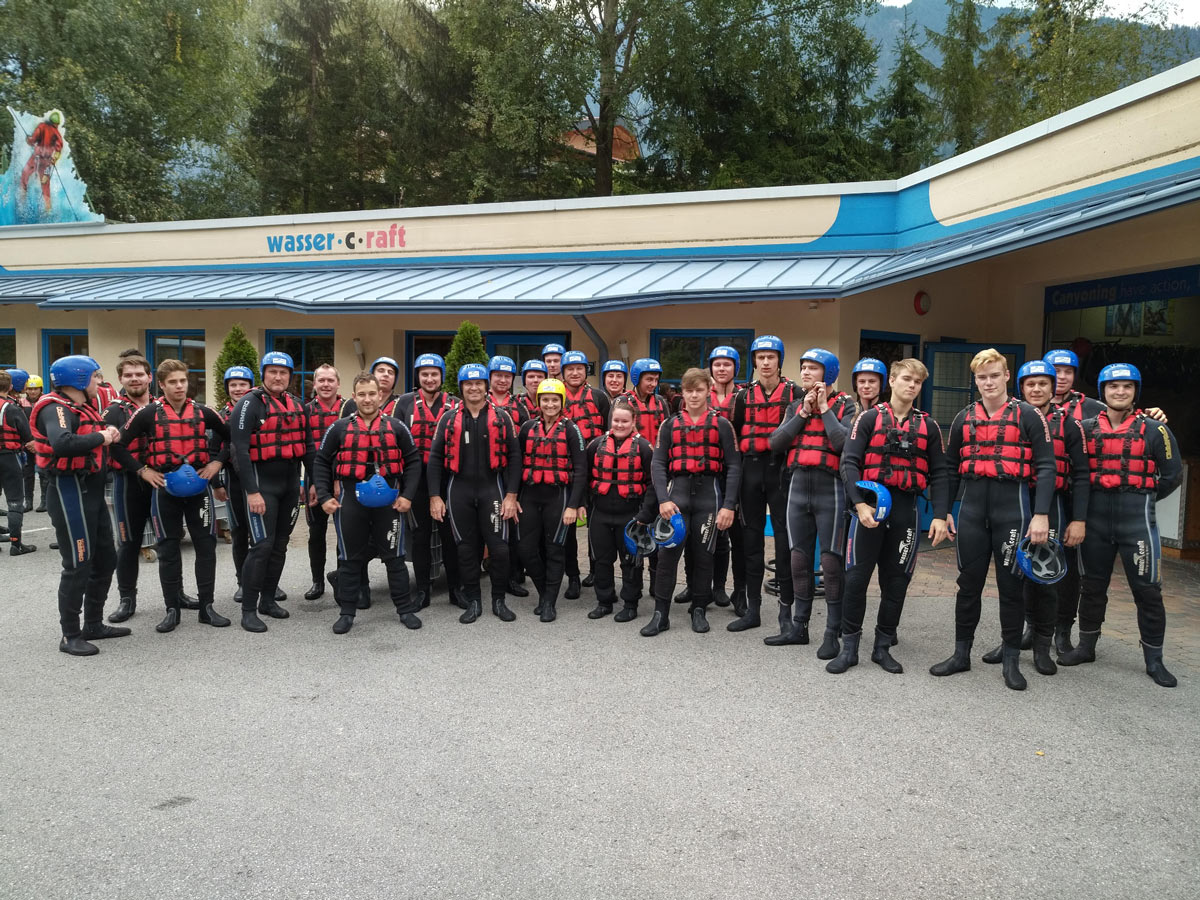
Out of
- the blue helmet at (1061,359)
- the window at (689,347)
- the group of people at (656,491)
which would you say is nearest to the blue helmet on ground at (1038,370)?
the group of people at (656,491)

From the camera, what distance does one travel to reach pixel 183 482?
19.6 ft

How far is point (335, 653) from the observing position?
18.9 ft

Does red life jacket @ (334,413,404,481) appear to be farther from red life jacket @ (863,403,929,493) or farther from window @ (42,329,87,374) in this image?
window @ (42,329,87,374)

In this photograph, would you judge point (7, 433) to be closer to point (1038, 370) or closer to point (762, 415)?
point (762, 415)

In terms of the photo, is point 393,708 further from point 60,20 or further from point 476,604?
A: point 60,20

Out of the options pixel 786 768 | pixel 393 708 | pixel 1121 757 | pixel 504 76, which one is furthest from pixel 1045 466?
pixel 504 76

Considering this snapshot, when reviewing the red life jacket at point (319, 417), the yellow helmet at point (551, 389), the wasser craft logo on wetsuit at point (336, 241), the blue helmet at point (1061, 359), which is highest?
the wasser craft logo on wetsuit at point (336, 241)

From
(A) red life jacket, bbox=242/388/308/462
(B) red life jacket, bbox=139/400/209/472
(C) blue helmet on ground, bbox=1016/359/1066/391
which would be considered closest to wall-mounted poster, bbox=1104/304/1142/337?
(C) blue helmet on ground, bbox=1016/359/1066/391

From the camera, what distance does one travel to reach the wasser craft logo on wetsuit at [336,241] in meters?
14.8

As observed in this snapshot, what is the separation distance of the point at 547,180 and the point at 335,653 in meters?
23.3

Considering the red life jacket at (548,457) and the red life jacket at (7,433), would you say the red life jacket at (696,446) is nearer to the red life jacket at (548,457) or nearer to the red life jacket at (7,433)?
the red life jacket at (548,457)

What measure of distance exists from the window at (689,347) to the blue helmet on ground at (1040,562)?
624cm

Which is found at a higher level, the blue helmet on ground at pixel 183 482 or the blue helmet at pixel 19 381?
the blue helmet at pixel 19 381

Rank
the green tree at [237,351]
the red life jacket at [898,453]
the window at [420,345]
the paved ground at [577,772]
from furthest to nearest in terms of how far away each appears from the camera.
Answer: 1. the window at [420,345]
2. the green tree at [237,351]
3. the red life jacket at [898,453]
4. the paved ground at [577,772]
